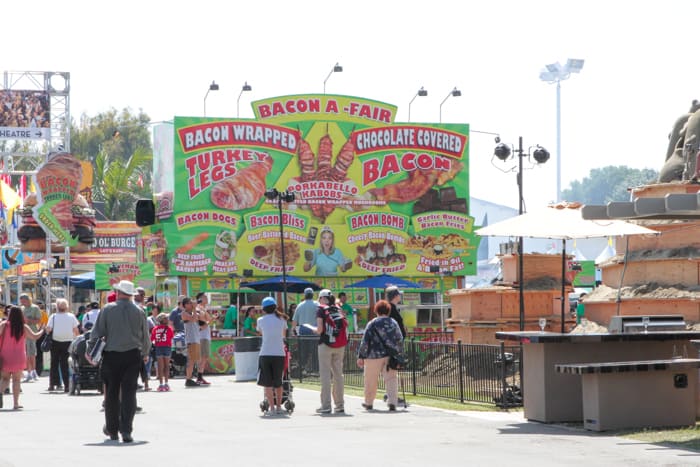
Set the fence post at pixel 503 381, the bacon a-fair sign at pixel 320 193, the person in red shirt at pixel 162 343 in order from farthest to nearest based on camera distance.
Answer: the bacon a-fair sign at pixel 320 193 < the person in red shirt at pixel 162 343 < the fence post at pixel 503 381

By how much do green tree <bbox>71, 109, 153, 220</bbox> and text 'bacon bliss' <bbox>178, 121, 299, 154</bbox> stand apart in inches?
1335

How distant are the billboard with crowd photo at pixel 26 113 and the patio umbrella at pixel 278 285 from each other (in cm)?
2178

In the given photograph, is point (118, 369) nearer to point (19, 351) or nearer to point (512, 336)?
point (512, 336)

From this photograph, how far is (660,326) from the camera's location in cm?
1603

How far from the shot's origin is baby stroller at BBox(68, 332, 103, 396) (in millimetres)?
23422

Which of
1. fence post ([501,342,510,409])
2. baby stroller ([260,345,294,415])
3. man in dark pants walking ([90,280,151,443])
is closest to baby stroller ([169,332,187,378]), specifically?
baby stroller ([260,345,294,415])

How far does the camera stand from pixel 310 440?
45.8ft

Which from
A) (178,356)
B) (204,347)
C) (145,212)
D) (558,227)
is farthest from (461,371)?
(145,212)

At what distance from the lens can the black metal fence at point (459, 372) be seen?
1873 centimetres

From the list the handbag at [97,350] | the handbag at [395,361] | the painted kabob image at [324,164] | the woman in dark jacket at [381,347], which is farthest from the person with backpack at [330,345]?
the painted kabob image at [324,164]

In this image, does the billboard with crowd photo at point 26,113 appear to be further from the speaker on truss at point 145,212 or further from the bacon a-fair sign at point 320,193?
the speaker on truss at point 145,212

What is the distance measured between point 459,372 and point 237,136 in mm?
19330

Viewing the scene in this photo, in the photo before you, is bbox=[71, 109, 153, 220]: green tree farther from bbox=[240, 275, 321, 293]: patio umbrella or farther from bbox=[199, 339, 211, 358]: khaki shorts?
bbox=[199, 339, 211, 358]: khaki shorts

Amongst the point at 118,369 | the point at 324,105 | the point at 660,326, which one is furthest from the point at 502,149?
the point at 118,369
